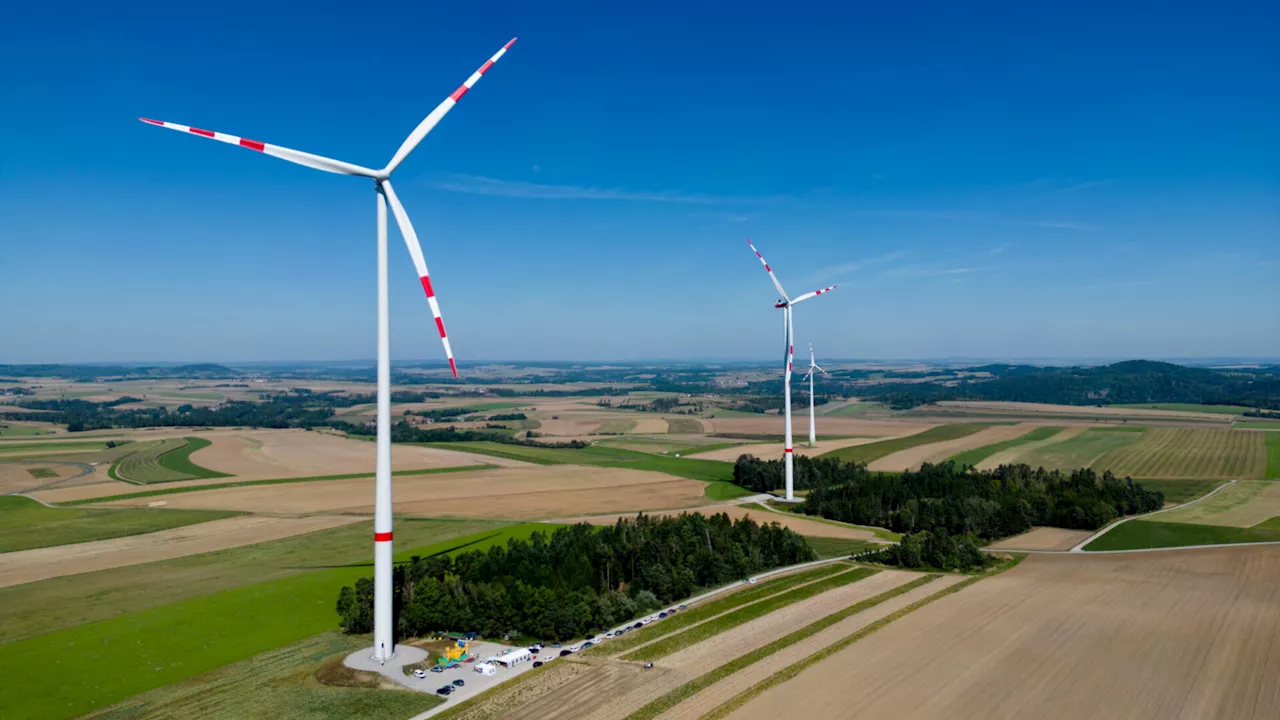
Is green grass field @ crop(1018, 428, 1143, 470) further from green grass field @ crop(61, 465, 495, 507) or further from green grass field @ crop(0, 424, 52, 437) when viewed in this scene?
green grass field @ crop(0, 424, 52, 437)

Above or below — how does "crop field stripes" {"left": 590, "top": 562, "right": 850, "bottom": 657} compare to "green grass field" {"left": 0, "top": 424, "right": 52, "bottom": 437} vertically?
below

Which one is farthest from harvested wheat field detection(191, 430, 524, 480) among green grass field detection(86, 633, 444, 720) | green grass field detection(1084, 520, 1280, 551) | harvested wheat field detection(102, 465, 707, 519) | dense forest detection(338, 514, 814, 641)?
green grass field detection(1084, 520, 1280, 551)

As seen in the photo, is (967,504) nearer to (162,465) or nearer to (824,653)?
(824,653)

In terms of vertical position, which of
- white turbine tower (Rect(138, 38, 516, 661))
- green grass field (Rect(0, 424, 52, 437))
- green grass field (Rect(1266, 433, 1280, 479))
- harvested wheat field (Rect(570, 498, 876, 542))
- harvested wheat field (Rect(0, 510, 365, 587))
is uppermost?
white turbine tower (Rect(138, 38, 516, 661))

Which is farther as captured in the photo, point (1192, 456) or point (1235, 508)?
point (1192, 456)

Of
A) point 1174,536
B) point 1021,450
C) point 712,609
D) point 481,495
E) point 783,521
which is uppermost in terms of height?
point 1021,450

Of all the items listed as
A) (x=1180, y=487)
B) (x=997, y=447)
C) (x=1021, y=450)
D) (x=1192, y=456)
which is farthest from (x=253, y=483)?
(x=1192, y=456)

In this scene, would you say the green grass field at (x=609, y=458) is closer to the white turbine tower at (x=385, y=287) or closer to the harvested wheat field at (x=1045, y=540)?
the harvested wheat field at (x=1045, y=540)
